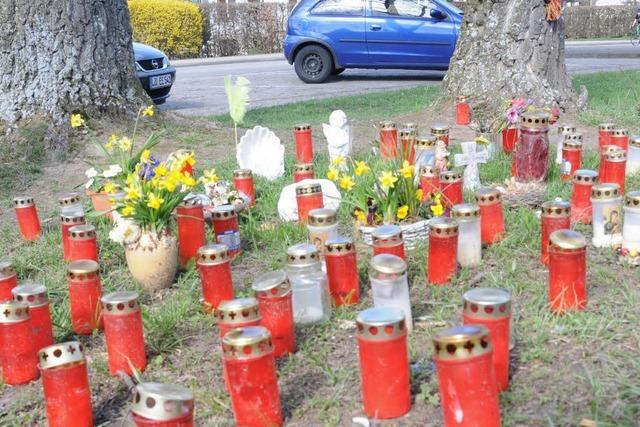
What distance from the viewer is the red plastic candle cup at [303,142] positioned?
16.9 feet

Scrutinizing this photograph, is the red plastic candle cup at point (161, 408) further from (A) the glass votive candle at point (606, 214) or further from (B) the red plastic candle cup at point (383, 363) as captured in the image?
(A) the glass votive candle at point (606, 214)

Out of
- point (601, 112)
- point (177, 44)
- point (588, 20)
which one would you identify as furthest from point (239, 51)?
point (601, 112)

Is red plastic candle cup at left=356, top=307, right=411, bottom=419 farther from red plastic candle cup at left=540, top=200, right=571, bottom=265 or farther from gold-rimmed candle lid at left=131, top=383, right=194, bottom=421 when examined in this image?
red plastic candle cup at left=540, top=200, right=571, bottom=265

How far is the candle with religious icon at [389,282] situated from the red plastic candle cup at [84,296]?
3.44 ft

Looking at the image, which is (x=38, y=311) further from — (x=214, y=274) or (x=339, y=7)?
(x=339, y=7)

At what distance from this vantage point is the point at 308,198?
3795 millimetres

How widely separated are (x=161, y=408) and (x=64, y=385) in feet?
1.47

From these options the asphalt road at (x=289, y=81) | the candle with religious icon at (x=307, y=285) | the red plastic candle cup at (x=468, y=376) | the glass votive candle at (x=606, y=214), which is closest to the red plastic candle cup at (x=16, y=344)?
the candle with religious icon at (x=307, y=285)

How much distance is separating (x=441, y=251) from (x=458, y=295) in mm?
182

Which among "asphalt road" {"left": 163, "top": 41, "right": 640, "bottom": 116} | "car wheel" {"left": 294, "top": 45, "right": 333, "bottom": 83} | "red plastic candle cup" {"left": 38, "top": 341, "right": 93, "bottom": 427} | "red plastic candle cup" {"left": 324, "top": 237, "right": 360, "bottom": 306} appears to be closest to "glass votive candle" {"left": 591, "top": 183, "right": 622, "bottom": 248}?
"red plastic candle cup" {"left": 324, "top": 237, "right": 360, "bottom": 306}

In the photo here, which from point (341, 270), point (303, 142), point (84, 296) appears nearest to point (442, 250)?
point (341, 270)

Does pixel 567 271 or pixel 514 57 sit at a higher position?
pixel 514 57

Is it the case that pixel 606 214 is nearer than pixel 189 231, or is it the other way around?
pixel 606 214

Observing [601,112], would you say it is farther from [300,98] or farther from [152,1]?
[152,1]
